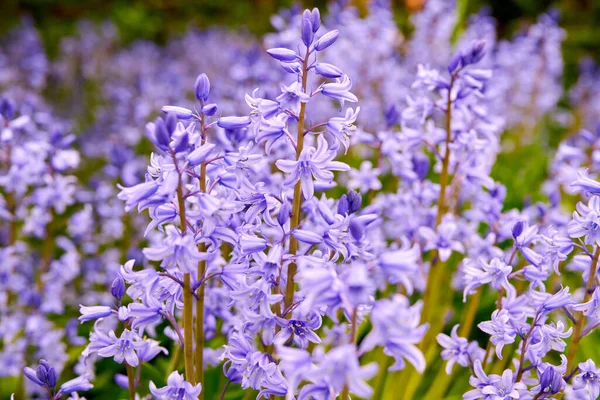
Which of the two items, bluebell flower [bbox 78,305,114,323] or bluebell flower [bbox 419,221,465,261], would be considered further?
bluebell flower [bbox 419,221,465,261]

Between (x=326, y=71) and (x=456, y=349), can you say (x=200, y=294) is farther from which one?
(x=456, y=349)

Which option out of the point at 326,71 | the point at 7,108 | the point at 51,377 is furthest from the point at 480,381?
the point at 7,108

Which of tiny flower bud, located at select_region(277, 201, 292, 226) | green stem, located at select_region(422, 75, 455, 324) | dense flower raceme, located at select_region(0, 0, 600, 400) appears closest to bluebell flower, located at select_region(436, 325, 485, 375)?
dense flower raceme, located at select_region(0, 0, 600, 400)

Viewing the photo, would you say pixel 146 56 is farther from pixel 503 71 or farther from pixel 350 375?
pixel 350 375

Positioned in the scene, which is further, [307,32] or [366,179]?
[366,179]

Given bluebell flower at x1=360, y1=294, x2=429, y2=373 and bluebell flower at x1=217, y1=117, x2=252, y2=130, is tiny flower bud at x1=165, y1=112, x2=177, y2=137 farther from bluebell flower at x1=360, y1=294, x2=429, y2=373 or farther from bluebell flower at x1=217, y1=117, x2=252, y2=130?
bluebell flower at x1=360, y1=294, x2=429, y2=373

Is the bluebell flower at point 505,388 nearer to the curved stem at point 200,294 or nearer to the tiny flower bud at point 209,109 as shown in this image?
the curved stem at point 200,294

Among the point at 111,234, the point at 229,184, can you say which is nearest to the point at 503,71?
the point at 111,234
